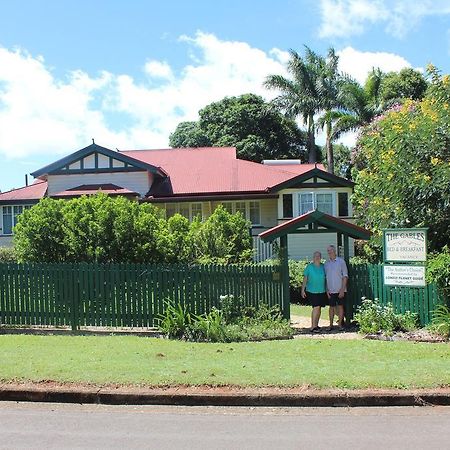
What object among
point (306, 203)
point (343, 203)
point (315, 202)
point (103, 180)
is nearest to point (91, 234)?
point (103, 180)

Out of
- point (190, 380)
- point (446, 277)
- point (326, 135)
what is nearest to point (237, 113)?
point (326, 135)

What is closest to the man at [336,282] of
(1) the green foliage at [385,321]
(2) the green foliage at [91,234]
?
(1) the green foliage at [385,321]

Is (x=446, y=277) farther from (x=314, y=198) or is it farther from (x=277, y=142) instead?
(x=277, y=142)

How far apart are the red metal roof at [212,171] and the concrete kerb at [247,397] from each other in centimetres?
2141

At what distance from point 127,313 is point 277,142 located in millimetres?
40482

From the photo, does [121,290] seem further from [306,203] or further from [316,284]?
[306,203]

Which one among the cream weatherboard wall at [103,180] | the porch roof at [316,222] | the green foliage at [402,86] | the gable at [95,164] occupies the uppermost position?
the green foliage at [402,86]

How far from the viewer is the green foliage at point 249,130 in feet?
165

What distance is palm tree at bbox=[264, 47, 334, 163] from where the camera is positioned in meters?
39.6

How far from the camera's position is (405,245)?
12008 mm

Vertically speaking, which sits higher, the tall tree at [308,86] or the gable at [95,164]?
the tall tree at [308,86]

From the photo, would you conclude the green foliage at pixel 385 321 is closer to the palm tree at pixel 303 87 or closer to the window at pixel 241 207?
the window at pixel 241 207

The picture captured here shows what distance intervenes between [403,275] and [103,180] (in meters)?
19.6

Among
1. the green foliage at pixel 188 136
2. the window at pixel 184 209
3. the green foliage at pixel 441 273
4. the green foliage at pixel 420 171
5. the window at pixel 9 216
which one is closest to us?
the green foliage at pixel 441 273
